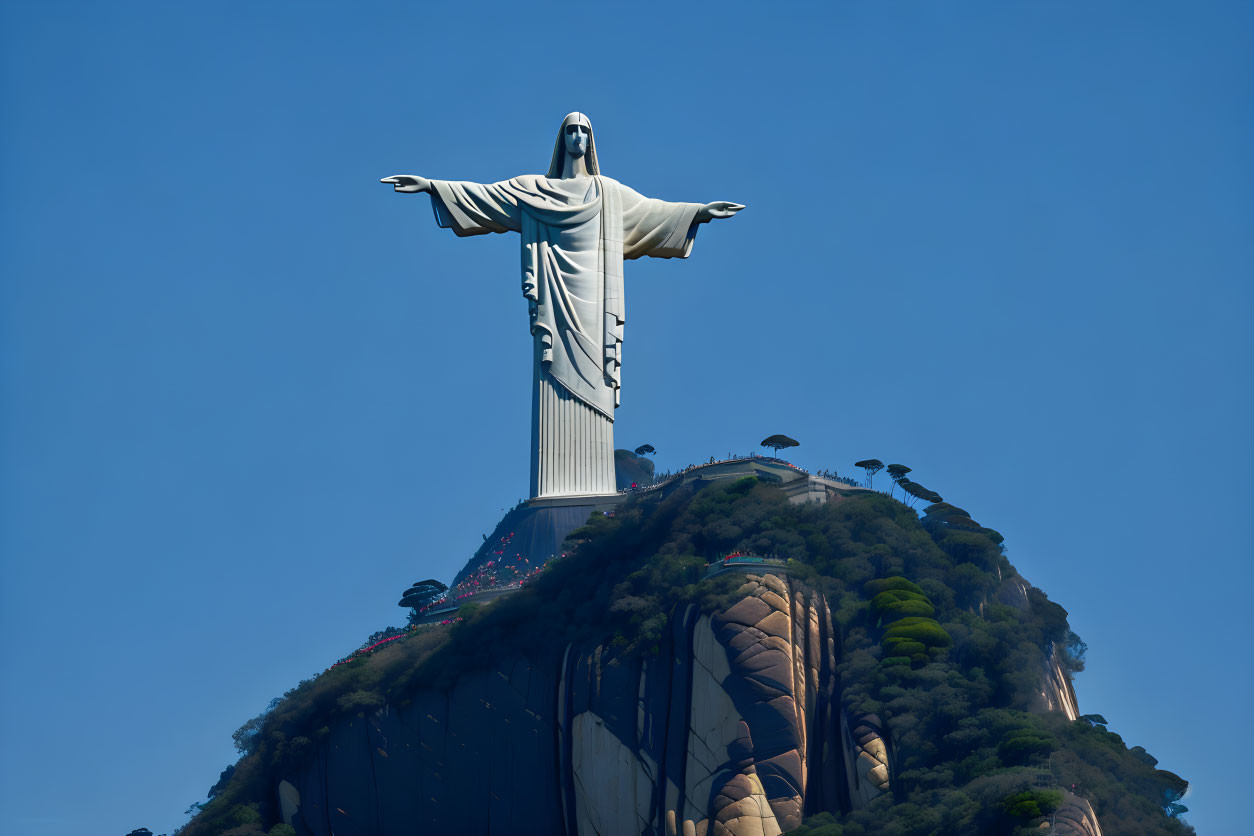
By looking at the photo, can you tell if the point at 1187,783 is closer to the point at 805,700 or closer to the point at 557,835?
the point at 805,700

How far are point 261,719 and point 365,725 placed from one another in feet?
12.8

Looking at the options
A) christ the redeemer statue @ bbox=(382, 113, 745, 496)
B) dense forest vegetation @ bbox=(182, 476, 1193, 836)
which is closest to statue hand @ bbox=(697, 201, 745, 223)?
christ the redeemer statue @ bbox=(382, 113, 745, 496)

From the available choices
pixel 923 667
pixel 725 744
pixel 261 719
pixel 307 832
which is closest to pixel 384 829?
pixel 307 832

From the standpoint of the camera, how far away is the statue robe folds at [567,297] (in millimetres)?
49000

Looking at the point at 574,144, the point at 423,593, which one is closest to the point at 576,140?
the point at 574,144

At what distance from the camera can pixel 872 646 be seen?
41.9 m

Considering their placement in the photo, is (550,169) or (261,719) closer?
(261,719)

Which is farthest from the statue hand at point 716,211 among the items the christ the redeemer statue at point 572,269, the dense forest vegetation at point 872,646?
the dense forest vegetation at point 872,646

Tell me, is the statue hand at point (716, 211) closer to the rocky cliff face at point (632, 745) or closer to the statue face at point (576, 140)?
the statue face at point (576, 140)

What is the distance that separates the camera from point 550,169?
51.3 metres

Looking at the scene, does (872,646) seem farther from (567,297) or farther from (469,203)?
(469,203)

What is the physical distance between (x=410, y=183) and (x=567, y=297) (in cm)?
487

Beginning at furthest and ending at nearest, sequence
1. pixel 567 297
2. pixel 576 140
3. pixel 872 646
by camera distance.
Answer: pixel 576 140 < pixel 567 297 < pixel 872 646

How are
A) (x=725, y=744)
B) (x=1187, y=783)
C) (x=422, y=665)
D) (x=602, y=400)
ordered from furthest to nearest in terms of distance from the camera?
(x=602, y=400), (x=422, y=665), (x=1187, y=783), (x=725, y=744)
